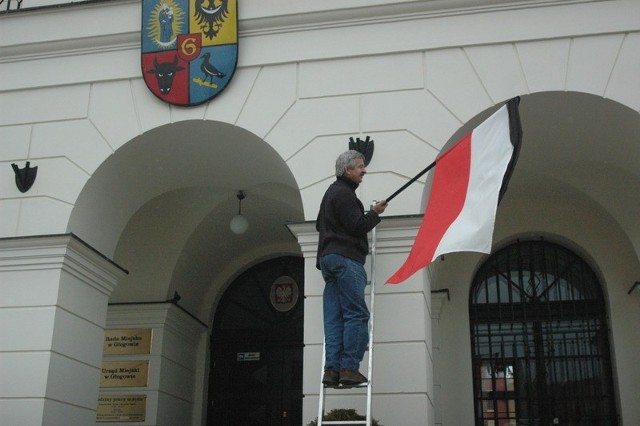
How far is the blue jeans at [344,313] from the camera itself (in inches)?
215

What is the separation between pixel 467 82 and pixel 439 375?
12.6ft

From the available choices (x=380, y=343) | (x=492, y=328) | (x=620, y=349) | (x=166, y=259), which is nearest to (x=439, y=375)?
(x=492, y=328)

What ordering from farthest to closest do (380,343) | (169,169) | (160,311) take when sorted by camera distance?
1. (160,311)
2. (169,169)
3. (380,343)

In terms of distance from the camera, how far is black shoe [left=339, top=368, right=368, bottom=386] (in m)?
5.30

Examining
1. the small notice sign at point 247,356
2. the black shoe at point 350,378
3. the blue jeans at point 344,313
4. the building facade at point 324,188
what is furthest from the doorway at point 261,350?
the black shoe at point 350,378

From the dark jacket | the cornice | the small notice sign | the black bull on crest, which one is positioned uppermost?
the cornice

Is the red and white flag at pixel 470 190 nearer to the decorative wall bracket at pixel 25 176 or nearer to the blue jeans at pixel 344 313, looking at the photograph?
the blue jeans at pixel 344 313

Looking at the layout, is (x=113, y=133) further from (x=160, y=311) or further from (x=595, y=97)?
(x=595, y=97)

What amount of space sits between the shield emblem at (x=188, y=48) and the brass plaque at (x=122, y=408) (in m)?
4.10

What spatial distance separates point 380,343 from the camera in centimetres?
651

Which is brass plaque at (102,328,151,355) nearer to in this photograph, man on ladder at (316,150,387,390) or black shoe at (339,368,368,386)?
man on ladder at (316,150,387,390)

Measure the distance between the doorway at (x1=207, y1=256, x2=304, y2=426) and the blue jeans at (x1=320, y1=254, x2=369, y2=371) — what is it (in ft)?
16.9

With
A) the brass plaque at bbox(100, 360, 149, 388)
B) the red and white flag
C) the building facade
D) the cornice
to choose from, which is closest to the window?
the building facade

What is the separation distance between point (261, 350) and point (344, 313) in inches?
218
